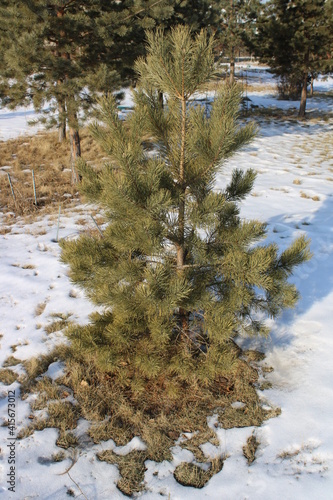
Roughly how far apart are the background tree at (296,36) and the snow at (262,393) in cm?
1182

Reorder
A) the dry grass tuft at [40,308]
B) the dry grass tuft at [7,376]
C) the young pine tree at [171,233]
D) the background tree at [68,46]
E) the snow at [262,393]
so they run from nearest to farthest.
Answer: the young pine tree at [171,233] → the snow at [262,393] → the dry grass tuft at [7,376] → the dry grass tuft at [40,308] → the background tree at [68,46]

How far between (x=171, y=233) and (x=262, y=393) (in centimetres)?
175

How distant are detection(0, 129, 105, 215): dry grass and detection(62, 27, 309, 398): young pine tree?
4.78 meters

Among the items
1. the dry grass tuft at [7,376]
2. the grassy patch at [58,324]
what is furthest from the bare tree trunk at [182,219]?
the dry grass tuft at [7,376]

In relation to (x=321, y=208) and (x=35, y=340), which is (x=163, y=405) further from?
(x=321, y=208)

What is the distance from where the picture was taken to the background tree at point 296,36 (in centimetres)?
1583

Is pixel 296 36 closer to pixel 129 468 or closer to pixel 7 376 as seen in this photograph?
pixel 7 376

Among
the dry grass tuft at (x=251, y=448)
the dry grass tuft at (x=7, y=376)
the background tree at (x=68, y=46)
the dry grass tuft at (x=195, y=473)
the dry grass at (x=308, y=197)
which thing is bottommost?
the dry grass tuft at (x=195, y=473)

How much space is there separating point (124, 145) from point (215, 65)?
810mm

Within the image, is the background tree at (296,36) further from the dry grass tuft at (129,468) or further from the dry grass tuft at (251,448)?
the dry grass tuft at (129,468)

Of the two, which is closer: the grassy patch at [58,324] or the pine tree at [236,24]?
the grassy patch at [58,324]

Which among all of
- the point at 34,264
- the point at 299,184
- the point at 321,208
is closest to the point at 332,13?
the point at 299,184

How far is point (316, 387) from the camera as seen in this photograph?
127 inches

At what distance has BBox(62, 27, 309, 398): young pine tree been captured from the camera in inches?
90.9
